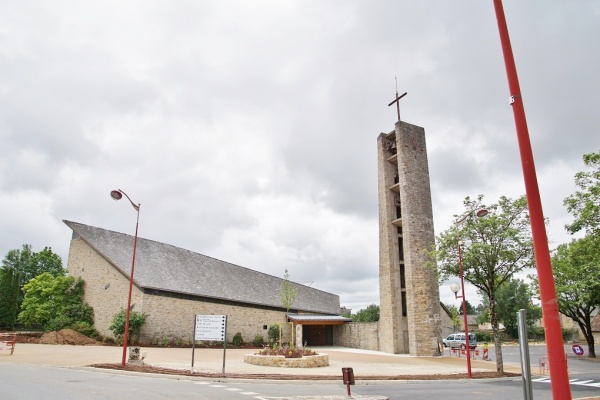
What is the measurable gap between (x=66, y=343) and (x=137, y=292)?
5.62 metres

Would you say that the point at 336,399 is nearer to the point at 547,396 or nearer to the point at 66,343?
the point at 547,396

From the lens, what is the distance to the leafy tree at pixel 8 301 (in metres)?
46.3

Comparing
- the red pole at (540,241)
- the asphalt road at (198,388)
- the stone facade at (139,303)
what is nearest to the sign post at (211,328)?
the asphalt road at (198,388)

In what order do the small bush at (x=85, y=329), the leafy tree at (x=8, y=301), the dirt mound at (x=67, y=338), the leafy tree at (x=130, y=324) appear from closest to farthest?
the dirt mound at (x=67, y=338) → the leafy tree at (x=130, y=324) → the small bush at (x=85, y=329) → the leafy tree at (x=8, y=301)

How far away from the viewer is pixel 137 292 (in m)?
31.8

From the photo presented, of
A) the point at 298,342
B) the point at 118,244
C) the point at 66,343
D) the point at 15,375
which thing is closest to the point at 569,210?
the point at 298,342

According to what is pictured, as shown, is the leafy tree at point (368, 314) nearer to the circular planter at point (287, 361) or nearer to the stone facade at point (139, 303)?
the stone facade at point (139, 303)

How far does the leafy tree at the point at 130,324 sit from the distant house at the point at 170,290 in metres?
0.77

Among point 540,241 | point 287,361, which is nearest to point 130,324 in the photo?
point 287,361

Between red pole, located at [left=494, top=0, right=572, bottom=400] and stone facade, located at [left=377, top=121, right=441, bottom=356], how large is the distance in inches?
1075

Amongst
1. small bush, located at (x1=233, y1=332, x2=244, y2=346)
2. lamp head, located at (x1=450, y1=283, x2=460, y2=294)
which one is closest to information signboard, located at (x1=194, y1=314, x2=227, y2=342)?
lamp head, located at (x1=450, y1=283, x2=460, y2=294)

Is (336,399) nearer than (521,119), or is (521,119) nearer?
(521,119)

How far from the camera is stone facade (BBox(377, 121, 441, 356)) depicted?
3111 centimetres

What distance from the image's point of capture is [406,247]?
3253 centimetres
